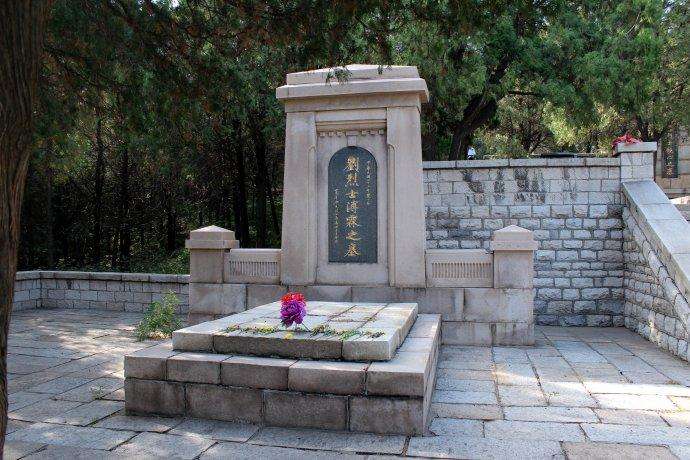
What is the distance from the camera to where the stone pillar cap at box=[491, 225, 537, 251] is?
25.2 feet

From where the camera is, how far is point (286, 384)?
14.8ft

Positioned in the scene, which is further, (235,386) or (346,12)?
(346,12)

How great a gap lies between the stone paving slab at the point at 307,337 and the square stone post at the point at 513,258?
235cm

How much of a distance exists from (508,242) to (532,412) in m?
3.24

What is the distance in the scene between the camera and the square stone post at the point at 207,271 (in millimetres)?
8781

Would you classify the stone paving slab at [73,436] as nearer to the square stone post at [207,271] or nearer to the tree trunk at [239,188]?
the square stone post at [207,271]

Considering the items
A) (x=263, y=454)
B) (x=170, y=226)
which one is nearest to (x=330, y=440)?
(x=263, y=454)

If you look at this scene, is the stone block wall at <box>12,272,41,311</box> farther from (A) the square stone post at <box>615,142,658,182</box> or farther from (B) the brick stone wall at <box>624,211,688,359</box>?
(A) the square stone post at <box>615,142,658,182</box>

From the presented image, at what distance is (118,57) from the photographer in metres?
7.71

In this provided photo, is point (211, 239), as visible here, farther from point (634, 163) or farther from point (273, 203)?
point (273, 203)

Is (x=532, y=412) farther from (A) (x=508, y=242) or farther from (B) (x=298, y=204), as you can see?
(B) (x=298, y=204)

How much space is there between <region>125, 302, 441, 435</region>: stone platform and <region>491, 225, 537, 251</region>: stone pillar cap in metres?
3.01

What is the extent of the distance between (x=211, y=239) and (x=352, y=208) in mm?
2334

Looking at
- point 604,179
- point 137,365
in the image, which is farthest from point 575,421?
point 604,179
